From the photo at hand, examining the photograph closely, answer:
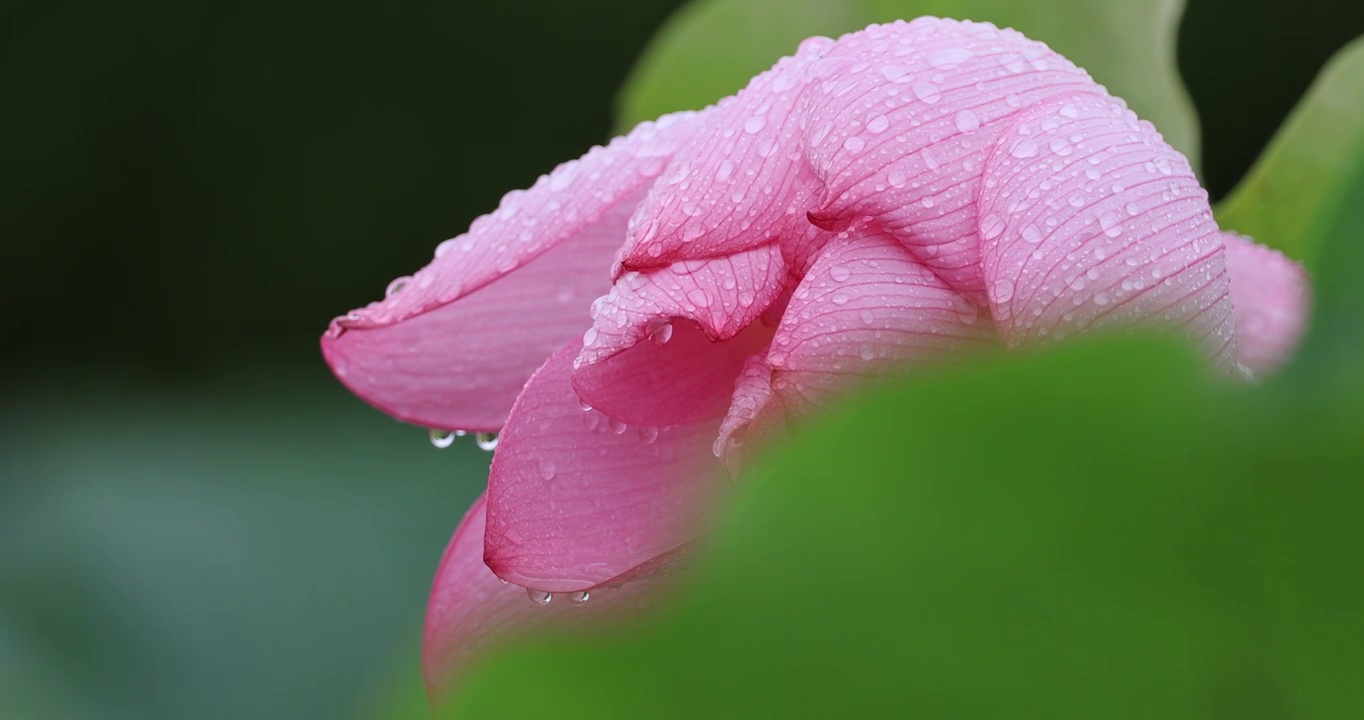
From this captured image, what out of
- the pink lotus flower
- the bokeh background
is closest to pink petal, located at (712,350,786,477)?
the pink lotus flower

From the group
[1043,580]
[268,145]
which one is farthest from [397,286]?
[268,145]

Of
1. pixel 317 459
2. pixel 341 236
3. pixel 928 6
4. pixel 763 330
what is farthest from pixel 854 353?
pixel 341 236

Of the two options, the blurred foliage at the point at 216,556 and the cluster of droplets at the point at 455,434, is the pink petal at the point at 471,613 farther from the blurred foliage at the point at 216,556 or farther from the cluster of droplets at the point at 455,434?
the blurred foliage at the point at 216,556

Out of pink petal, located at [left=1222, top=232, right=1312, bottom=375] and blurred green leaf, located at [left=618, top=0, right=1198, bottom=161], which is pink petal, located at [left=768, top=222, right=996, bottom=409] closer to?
pink petal, located at [left=1222, top=232, right=1312, bottom=375]

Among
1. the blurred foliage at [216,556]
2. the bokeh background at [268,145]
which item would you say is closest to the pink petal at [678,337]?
the blurred foliage at [216,556]

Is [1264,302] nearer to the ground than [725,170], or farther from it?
nearer to the ground

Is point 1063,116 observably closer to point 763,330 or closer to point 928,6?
point 763,330

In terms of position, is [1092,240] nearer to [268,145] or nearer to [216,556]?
[216,556]
